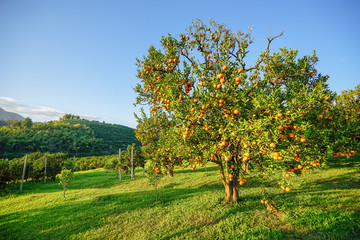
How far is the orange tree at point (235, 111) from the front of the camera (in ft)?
17.5

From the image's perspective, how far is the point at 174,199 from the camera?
→ 35.8 feet

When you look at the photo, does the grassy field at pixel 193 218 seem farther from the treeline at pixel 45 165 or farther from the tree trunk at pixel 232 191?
the treeline at pixel 45 165

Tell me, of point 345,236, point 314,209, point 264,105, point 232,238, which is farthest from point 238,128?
point 314,209

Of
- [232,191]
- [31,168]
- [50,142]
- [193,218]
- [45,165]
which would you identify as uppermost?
[50,142]

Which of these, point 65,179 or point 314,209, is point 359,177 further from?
point 65,179

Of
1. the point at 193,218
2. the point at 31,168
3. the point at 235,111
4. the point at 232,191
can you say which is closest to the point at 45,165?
the point at 31,168

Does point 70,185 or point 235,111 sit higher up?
point 235,111

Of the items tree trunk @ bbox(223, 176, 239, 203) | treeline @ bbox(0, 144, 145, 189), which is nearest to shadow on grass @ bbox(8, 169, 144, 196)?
treeline @ bbox(0, 144, 145, 189)

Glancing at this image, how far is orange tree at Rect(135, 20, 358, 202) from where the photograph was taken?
17.5ft

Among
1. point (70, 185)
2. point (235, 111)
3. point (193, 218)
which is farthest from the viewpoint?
point (70, 185)

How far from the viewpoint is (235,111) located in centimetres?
538

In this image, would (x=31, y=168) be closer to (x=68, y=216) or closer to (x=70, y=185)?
(x=70, y=185)

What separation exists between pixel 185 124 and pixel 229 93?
6.58 feet

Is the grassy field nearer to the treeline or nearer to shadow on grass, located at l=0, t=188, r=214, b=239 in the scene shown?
shadow on grass, located at l=0, t=188, r=214, b=239
